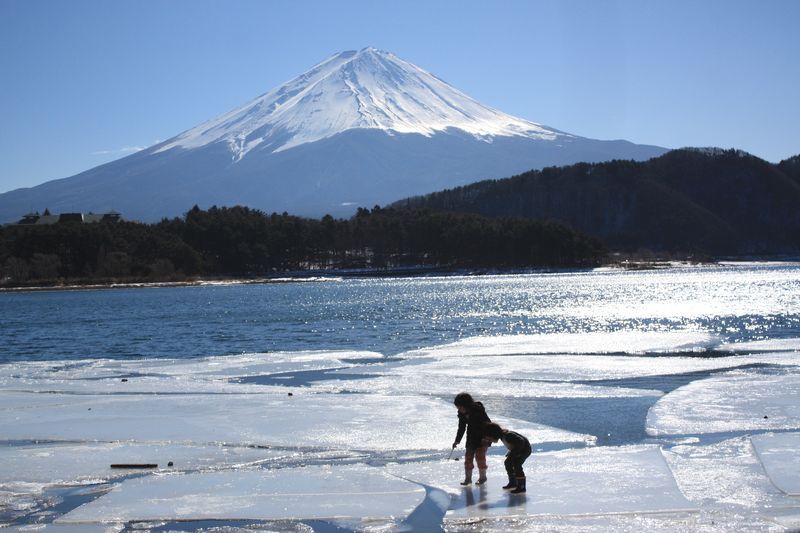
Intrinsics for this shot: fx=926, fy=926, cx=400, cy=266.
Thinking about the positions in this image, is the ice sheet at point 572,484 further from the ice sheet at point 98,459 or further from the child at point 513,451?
the ice sheet at point 98,459

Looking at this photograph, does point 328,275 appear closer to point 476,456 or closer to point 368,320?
point 368,320

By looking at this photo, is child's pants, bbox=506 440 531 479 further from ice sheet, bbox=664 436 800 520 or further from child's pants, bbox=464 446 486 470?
ice sheet, bbox=664 436 800 520

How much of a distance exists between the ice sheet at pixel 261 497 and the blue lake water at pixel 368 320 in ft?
68.9

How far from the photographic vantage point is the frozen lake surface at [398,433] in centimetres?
1196

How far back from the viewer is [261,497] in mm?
12719

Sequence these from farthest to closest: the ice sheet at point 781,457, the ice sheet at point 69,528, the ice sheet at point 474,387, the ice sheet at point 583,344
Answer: the ice sheet at point 583,344 → the ice sheet at point 474,387 → the ice sheet at point 781,457 → the ice sheet at point 69,528

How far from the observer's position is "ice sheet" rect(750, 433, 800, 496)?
12.8 m

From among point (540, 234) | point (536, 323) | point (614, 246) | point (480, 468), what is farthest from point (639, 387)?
point (614, 246)

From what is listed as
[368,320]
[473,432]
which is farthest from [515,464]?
[368,320]

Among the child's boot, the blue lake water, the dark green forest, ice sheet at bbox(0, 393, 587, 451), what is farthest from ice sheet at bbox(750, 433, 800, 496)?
the dark green forest

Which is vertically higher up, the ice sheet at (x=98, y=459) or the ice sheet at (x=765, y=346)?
the ice sheet at (x=765, y=346)

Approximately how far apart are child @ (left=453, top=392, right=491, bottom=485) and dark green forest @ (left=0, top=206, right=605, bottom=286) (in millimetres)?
117703

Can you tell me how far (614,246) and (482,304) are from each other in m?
130

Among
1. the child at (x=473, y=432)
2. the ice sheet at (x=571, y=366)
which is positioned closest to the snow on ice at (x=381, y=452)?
the ice sheet at (x=571, y=366)
